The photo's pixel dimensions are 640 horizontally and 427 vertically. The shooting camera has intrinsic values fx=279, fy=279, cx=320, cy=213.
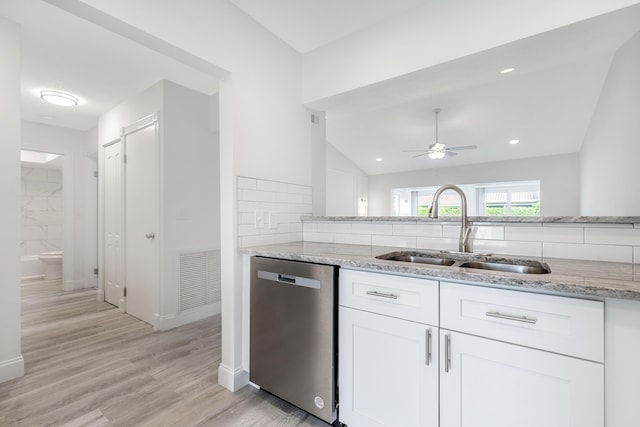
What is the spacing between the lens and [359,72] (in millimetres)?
1987

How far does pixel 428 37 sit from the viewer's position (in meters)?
1.70

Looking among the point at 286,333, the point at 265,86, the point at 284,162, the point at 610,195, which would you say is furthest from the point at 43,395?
the point at 610,195

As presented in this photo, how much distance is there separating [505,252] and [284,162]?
1.55 meters

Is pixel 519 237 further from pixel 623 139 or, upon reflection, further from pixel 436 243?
pixel 623 139

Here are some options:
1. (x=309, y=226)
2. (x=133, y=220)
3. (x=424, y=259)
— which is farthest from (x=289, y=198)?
(x=133, y=220)

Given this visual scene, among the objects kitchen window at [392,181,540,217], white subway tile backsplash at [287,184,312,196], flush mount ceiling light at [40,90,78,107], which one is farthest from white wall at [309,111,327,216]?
kitchen window at [392,181,540,217]

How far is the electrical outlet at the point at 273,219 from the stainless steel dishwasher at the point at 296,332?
406mm

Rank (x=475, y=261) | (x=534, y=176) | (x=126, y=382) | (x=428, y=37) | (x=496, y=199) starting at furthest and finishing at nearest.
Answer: (x=496, y=199) → (x=534, y=176) → (x=126, y=382) → (x=428, y=37) → (x=475, y=261)

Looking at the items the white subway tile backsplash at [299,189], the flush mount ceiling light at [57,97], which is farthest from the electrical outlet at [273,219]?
the flush mount ceiling light at [57,97]

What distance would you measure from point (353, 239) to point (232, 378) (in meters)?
→ 1.19

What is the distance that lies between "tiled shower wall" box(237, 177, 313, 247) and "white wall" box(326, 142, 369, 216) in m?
3.57

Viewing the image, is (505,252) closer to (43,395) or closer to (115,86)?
(43,395)

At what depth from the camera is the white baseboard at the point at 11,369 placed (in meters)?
1.83

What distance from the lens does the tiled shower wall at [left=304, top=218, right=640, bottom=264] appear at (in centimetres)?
127
